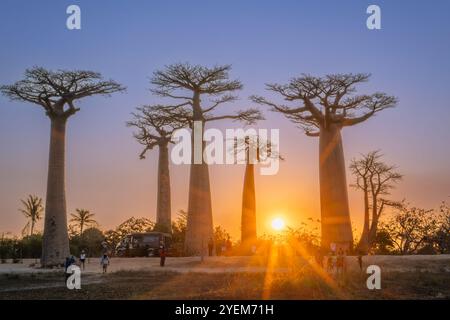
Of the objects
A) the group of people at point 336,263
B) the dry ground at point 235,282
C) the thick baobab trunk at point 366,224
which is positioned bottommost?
the dry ground at point 235,282

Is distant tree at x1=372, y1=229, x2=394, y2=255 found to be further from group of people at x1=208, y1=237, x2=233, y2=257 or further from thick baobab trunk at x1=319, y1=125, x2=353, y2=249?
thick baobab trunk at x1=319, y1=125, x2=353, y2=249

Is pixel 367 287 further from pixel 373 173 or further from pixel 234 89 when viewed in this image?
pixel 373 173

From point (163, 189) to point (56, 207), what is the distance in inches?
601

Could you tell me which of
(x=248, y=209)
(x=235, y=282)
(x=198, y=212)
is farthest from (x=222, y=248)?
(x=235, y=282)

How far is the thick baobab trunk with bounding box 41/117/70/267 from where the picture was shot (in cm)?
2750

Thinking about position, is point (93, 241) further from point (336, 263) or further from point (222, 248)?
point (336, 263)

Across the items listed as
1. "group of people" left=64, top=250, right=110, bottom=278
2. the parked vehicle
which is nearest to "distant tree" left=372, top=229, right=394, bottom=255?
the parked vehicle

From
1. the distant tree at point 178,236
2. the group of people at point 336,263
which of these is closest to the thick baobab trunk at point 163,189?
the distant tree at point 178,236

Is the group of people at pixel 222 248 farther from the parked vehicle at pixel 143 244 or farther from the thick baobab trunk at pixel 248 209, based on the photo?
the parked vehicle at pixel 143 244

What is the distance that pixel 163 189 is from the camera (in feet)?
140

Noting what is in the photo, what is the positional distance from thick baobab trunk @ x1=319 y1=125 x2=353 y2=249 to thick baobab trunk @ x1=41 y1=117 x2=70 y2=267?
11.6m

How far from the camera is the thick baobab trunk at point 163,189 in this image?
4194 centimetres

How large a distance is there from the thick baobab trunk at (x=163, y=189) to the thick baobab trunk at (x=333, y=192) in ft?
44.6

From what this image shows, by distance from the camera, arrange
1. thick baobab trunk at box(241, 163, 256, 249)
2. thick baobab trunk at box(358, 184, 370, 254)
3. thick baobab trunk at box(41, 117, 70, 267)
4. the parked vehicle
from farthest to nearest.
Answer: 1. thick baobab trunk at box(358, 184, 370, 254)
2. thick baobab trunk at box(241, 163, 256, 249)
3. the parked vehicle
4. thick baobab trunk at box(41, 117, 70, 267)
